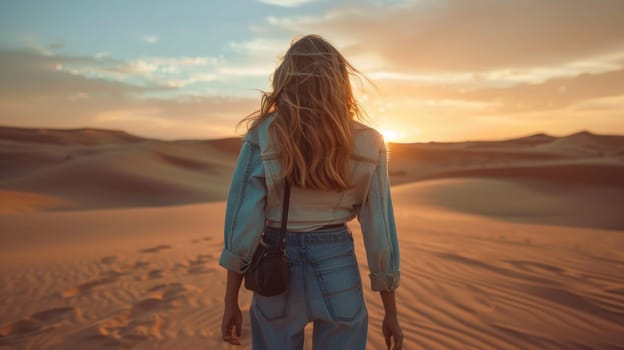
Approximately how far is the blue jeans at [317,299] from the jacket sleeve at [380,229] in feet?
0.34

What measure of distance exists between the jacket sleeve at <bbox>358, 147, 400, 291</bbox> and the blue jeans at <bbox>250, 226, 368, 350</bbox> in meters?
0.10

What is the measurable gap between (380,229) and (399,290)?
381 cm

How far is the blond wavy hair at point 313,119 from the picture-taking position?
1532mm

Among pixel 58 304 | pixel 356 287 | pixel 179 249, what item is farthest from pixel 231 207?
pixel 179 249

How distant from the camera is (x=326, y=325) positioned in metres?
1.64

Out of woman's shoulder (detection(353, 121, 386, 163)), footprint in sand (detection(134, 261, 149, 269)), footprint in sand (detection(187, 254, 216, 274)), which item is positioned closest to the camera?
woman's shoulder (detection(353, 121, 386, 163))

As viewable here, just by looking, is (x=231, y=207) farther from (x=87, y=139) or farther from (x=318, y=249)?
(x=87, y=139)

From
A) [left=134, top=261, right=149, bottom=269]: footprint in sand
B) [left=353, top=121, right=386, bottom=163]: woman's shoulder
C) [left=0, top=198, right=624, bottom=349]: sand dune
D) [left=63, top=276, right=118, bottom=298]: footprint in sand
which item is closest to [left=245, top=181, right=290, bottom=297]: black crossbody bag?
[left=353, top=121, right=386, bottom=163]: woman's shoulder

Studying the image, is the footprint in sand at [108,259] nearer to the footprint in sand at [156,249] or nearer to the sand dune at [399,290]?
the sand dune at [399,290]

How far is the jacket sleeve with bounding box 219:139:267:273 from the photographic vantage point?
162 centimetres

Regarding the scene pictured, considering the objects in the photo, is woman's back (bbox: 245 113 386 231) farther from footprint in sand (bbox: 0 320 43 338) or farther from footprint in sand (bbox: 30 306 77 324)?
→ footprint in sand (bbox: 30 306 77 324)

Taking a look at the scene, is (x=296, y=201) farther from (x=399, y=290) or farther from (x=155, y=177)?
(x=155, y=177)

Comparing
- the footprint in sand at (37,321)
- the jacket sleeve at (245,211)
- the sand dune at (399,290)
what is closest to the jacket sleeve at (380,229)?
the jacket sleeve at (245,211)

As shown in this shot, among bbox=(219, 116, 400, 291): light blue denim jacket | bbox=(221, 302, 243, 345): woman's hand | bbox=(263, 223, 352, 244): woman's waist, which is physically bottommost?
bbox=(221, 302, 243, 345): woman's hand
